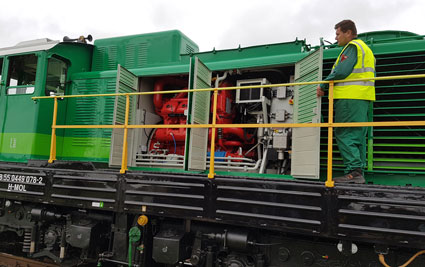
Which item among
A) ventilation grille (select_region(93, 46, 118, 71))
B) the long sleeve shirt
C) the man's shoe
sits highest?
ventilation grille (select_region(93, 46, 118, 71))

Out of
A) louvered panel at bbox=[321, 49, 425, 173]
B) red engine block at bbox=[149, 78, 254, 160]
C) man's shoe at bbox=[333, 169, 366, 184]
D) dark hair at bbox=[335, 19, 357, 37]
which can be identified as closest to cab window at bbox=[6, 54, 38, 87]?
red engine block at bbox=[149, 78, 254, 160]

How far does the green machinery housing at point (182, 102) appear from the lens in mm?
3432

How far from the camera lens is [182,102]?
185 inches

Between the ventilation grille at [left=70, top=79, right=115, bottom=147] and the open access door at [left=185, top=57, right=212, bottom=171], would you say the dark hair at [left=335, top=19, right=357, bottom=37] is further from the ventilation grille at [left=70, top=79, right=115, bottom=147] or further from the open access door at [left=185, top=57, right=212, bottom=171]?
the ventilation grille at [left=70, top=79, right=115, bottom=147]

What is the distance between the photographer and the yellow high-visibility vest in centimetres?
321

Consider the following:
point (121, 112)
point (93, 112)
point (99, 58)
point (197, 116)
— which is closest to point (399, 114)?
point (197, 116)

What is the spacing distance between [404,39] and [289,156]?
1.94 meters

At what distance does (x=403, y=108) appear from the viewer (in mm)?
3400

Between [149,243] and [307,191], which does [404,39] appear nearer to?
[307,191]

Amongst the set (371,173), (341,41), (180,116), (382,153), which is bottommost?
(371,173)

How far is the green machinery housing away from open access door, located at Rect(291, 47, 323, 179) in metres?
0.02

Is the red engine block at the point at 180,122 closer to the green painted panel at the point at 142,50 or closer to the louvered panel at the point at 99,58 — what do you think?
the green painted panel at the point at 142,50

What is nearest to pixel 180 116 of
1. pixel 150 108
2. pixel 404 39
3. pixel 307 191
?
pixel 150 108

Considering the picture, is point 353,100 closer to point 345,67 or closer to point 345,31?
point 345,67
